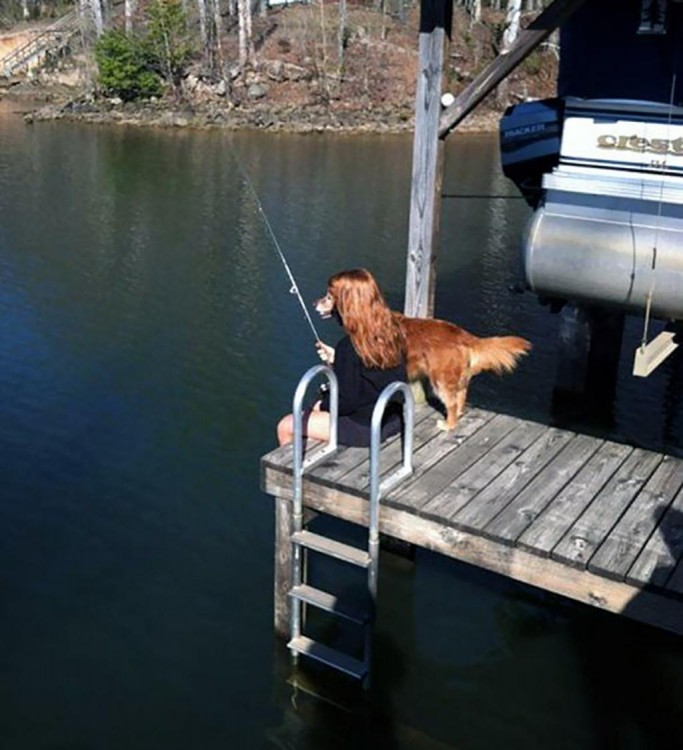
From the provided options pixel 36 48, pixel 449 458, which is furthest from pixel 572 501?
pixel 36 48

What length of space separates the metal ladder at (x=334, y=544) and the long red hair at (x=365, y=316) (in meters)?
0.29

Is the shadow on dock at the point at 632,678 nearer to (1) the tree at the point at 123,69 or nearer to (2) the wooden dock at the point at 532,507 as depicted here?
(2) the wooden dock at the point at 532,507

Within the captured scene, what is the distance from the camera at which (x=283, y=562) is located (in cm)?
683

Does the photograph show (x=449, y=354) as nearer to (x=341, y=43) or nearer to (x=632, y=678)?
(x=632, y=678)

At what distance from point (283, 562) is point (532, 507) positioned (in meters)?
1.75

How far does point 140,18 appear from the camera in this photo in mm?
46656

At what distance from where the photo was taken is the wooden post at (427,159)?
7.91m

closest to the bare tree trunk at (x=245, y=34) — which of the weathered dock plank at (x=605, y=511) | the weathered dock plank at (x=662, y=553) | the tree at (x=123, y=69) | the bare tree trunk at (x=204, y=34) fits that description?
the bare tree trunk at (x=204, y=34)

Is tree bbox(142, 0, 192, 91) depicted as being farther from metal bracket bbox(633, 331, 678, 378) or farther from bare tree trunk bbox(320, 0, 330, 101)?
metal bracket bbox(633, 331, 678, 378)

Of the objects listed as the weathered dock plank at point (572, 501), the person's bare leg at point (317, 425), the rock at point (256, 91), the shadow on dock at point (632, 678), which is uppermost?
the rock at point (256, 91)

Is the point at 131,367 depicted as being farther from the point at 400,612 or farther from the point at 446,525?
the point at 446,525

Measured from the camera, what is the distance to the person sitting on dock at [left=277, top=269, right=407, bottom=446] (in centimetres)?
655

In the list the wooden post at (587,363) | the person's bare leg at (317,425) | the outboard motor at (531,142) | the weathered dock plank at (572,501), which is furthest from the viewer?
the wooden post at (587,363)

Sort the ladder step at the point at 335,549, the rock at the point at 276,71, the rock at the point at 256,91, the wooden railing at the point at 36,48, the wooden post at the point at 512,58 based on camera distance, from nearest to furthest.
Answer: the ladder step at the point at 335,549 → the wooden post at the point at 512,58 → the rock at the point at 256,91 → the rock at the point at 276,71 → the wooden railing at the point at 36,48
